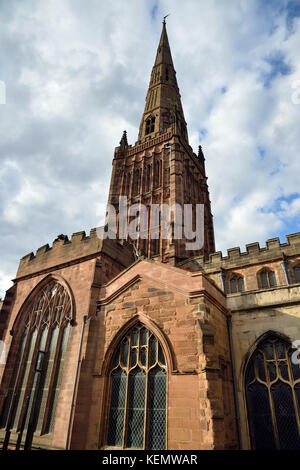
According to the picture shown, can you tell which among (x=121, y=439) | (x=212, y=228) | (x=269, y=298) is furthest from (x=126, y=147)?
(x=121, y=439)

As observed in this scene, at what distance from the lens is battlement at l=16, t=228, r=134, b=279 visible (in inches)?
526

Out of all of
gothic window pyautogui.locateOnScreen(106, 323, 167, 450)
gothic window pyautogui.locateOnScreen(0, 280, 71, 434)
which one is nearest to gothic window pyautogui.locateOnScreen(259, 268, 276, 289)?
gothic window pyautogui.locateOnScreen(106, 323, 167, 450)

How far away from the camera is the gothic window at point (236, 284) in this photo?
1864 centimetres

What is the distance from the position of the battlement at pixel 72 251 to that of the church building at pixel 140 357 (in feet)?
0.21

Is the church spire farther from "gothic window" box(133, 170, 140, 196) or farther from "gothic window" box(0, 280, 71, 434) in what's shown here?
"gothic window" box(0, 280, 71, 434)

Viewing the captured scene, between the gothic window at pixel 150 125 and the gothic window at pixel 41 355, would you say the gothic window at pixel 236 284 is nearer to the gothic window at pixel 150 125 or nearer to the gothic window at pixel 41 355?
the gothic window at pixel 41 355

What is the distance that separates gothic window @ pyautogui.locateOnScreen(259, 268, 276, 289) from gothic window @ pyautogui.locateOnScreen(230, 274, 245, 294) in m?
1.14

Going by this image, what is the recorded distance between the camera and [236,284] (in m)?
18.9

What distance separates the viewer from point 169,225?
2705 cm

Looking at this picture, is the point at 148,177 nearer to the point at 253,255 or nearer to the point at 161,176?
the point at 161,176

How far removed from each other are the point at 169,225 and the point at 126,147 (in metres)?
15.4

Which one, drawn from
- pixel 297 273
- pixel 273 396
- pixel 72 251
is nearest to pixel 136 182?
pixel 297 273

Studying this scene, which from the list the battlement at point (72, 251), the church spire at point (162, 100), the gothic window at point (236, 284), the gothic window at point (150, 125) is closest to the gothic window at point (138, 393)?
the battlement at point (72, 251)
